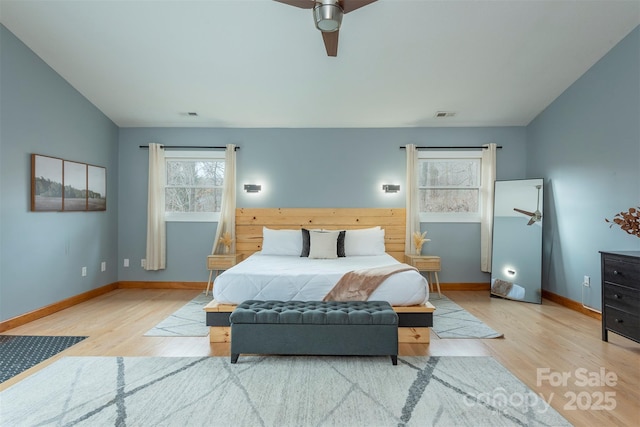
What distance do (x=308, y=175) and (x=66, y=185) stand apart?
3.13 m

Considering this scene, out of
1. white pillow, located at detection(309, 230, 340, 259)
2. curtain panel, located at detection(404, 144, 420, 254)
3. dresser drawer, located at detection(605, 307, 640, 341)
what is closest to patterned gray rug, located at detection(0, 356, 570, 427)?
dresser drawer, located at detection(605, 307, 640, 341)

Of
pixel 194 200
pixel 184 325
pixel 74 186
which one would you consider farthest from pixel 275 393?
pixel 194 200

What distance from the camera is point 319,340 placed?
8.93 feet

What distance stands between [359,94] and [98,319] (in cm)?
401

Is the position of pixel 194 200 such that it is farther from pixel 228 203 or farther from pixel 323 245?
pixel 323 245

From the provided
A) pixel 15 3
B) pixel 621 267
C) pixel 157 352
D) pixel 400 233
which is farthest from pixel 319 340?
pixel 15 3

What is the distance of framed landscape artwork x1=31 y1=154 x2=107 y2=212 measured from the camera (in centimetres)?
398

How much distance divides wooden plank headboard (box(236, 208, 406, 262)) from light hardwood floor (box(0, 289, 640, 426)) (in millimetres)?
1242

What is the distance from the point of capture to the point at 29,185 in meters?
3.88

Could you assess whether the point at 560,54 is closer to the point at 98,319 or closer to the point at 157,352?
the point at 157,352

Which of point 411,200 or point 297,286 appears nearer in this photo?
point 297,286

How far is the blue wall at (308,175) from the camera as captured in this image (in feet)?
18.2

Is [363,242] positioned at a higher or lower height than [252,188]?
lower

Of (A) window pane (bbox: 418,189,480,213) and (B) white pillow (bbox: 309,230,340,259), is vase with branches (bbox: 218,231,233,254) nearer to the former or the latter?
(B) white pillow (bbox: 309,230,340,259)
